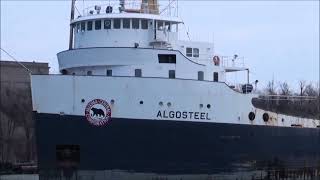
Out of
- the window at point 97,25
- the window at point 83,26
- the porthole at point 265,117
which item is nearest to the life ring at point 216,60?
the porthole at point 265,117

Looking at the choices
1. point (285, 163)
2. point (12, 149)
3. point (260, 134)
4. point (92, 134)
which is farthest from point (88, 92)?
point (12, 149)

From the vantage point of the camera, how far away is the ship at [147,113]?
2261cm

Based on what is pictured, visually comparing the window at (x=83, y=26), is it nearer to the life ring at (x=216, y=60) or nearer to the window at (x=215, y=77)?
the life ring at (x=216, y=60)

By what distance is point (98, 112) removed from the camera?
22.6 metres

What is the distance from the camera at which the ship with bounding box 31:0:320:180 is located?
74.2 ft

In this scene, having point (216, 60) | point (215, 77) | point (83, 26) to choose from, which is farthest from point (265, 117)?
point (83, 26)

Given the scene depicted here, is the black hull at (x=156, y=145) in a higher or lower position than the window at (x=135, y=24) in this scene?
lower

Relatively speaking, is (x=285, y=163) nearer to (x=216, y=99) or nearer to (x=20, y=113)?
(x=216, y=99)

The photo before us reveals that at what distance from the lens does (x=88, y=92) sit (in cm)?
2259

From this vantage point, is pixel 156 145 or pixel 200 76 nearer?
pixel 156 145

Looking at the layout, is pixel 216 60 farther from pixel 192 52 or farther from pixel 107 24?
pixel 107 24

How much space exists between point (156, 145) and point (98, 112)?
2.47 meters

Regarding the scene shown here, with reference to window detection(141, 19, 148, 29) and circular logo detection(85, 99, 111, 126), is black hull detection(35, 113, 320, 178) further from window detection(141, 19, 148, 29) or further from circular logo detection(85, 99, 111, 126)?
window detection(141, 19, 148, 29)

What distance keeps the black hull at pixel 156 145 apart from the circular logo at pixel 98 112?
19cm
